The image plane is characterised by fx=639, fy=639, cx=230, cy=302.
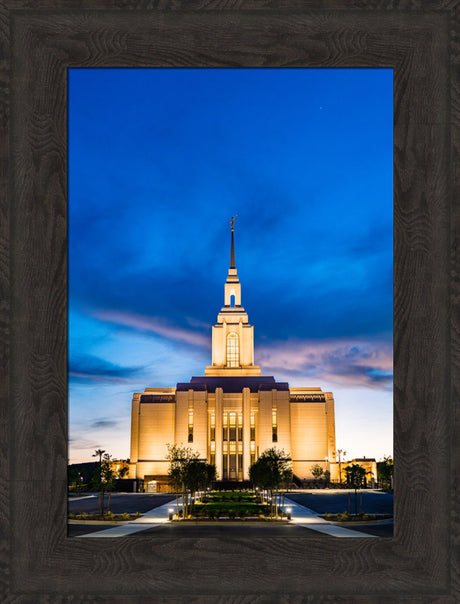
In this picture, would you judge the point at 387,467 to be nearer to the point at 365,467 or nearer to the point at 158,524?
the point at 158,524

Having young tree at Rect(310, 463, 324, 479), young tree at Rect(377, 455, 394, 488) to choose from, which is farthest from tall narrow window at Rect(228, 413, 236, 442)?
young tree at Rect(377, 455, 394, 488)

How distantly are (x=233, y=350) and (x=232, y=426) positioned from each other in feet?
53.3

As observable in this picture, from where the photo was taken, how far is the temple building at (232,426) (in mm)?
76812

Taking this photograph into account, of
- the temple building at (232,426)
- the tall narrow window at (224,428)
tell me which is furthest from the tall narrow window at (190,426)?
the tall narrow window at (224,428)

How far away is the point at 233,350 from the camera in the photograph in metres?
92.4

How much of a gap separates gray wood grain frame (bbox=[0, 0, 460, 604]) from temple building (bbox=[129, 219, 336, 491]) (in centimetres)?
7085

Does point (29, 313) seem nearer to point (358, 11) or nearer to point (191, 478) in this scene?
point (358, 11)

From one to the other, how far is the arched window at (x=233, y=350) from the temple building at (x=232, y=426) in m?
11.0

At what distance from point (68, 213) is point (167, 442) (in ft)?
241

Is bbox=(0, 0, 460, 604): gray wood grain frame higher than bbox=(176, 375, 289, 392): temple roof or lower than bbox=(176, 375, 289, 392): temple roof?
lower

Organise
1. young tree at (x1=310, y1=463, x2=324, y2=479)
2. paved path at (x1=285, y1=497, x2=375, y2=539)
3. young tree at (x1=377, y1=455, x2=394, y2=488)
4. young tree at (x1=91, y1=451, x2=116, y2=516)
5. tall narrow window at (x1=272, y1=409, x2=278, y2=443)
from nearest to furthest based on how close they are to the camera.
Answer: young tree at (x1=377, y1=455, x2=394, y2=488) < paved path at (x1=285, y1=497, x2=375, y2=539) < young tree at (x1=91, y1=451, x2=116, y2=516) < young tree at (x1=310, y1=463, x2=324, y2=479) < tall narrow window at (x1=272, y1=409, x2=278, y2=443)

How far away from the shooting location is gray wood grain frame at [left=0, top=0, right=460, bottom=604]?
590cm

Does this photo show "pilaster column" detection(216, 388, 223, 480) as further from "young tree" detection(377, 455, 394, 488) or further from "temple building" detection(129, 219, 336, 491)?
"young tree" detection(377, 455, 394, 488)

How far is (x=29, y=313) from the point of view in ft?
20.1
